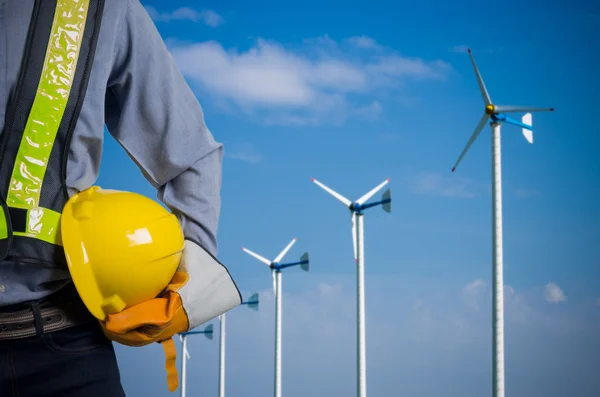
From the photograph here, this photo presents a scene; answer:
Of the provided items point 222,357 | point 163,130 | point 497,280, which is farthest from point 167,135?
point 222,357

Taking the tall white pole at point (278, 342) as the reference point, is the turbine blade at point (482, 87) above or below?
above

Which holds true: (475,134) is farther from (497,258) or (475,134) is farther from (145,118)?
(145,118)

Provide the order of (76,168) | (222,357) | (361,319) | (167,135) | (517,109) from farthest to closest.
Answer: (222,357) → (361,319) → (517,109) → (167,135) → (76,168)

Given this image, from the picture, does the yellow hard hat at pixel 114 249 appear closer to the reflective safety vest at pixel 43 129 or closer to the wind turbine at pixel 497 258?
the reflective safety vest at pixel 43 129

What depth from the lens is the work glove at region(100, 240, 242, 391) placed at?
2816mm

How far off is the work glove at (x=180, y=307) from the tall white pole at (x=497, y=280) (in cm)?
2399

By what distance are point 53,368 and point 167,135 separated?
0.98 metres

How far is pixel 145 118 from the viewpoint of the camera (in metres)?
3.24

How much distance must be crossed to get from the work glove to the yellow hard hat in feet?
0.21

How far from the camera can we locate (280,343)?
1770 inches

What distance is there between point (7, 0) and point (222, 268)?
4.21ft

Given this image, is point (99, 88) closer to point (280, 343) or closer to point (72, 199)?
point (72, 199)

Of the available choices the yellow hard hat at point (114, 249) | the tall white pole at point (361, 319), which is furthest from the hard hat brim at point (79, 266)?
the tall white pole at point (361, 319)

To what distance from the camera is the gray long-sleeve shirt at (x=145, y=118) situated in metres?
2.98
